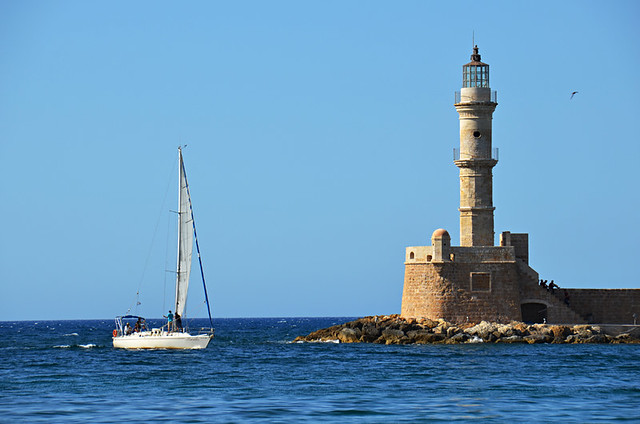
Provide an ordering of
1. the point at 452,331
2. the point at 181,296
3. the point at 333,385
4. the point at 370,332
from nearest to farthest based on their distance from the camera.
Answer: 1. the point at 333,385
2. the point at 181,296
3. the point at 452,331
4. the point at 370,332

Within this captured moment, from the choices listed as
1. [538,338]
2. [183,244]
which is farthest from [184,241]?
[538,338]

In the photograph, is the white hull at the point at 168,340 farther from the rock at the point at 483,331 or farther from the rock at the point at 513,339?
the rock at the point at 513,339

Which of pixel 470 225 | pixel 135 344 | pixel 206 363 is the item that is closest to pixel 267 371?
pixel 206 363

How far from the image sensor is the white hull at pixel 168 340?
139 feet

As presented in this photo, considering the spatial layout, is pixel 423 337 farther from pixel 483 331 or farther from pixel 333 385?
pixel 333 385

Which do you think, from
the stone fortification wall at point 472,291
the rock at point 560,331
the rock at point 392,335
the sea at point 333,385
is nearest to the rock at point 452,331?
the stone fortification wall at point 472,291

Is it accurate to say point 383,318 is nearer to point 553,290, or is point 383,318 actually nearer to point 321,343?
point 321,343

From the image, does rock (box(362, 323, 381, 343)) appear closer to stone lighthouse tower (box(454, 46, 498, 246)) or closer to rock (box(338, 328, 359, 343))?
rock (box(338, 328, 359, 343))

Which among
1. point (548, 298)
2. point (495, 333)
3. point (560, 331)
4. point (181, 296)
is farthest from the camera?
point (548, 298)

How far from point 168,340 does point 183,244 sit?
12.2ft

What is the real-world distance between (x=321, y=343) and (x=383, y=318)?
3165 millimetres

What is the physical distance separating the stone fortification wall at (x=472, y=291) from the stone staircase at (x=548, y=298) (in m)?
0.81

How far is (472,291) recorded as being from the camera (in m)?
45.3

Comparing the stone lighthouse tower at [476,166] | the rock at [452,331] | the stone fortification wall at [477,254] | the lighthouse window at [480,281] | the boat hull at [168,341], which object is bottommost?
the boat hull at [168,341]
